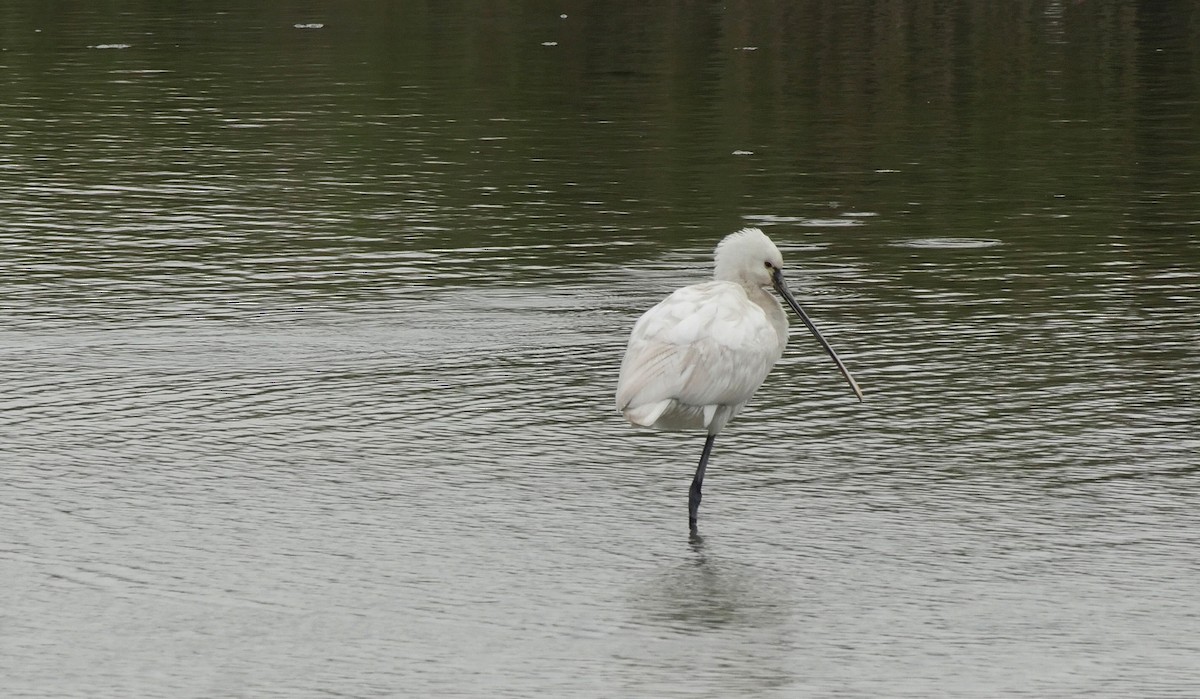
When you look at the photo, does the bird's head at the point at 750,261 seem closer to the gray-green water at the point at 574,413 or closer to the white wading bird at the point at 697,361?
the white wading bird at the point at 697,361

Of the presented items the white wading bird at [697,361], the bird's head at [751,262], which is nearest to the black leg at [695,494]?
the white wading bird at [697,361]

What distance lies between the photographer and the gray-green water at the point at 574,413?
7254 mm

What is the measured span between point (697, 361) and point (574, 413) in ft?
7.15

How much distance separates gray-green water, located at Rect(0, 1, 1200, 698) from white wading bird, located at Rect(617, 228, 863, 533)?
43 centimetres

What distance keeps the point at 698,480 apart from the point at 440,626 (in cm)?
166

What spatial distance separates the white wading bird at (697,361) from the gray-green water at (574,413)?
43 centimetres

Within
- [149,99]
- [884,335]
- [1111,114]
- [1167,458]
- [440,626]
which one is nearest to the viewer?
[440,626]

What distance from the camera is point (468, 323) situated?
13312 millimetres

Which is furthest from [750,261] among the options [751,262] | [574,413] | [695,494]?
[574,413]

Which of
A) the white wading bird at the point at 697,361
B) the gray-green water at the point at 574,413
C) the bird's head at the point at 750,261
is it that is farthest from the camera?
the bird's head at the point at 750,261

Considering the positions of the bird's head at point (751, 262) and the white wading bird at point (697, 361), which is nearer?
the white wading bird at point (697, 361)

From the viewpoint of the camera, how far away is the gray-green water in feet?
23.8

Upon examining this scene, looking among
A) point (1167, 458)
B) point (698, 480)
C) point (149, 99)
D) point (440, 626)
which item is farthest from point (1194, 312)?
point (149, 99)

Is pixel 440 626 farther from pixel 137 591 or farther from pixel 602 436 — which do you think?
pixel 602 436
